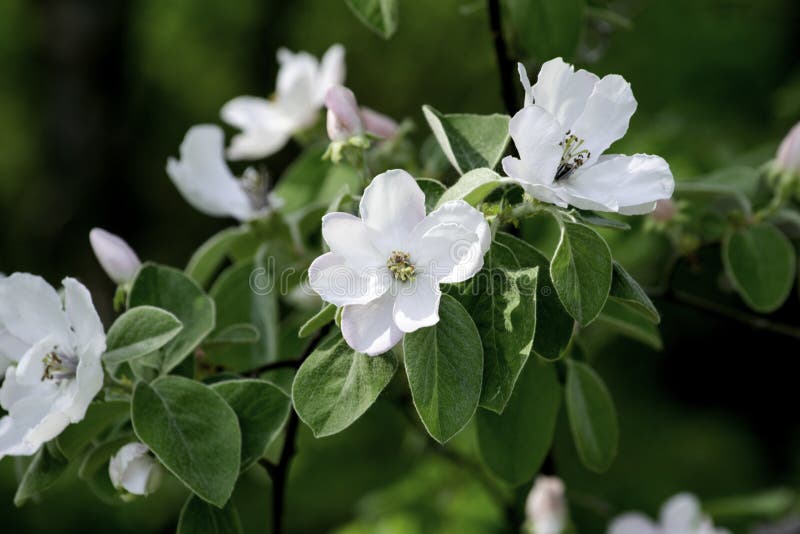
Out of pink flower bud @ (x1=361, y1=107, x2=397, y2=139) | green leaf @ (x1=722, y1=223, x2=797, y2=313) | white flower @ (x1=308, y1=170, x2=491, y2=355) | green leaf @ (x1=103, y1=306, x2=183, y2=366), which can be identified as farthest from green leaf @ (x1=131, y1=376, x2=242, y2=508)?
green leaf @ (x1=722, y1=223, x2=797, y2=313)

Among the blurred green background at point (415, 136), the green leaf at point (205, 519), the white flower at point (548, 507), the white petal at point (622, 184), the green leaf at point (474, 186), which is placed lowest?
the blurred green background at point (415, 136)

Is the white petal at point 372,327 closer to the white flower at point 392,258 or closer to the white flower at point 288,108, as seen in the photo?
the white flower at point 392,258

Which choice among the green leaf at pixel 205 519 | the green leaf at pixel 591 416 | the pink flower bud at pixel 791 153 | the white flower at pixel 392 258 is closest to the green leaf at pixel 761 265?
the pink flower bud at pixel 791 153

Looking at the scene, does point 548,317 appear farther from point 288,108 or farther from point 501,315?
point 288,108

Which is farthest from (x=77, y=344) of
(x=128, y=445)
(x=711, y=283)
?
(x=711, y=283)

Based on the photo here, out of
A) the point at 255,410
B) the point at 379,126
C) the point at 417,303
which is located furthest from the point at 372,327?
the point at 379,126
